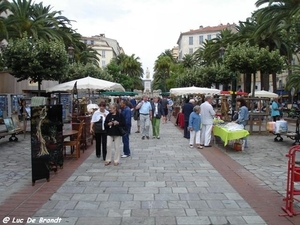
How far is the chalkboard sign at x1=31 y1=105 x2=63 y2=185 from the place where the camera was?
21.5 feet

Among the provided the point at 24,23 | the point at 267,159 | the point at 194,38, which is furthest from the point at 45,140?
the point at 194,38

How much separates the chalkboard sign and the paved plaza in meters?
0.30

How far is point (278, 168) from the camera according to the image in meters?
8.34

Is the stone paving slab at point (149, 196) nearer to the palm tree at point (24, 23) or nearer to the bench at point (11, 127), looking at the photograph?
the bench at point (11, 127)

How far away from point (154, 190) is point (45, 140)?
2.45 m

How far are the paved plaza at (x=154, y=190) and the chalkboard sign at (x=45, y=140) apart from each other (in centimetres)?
30

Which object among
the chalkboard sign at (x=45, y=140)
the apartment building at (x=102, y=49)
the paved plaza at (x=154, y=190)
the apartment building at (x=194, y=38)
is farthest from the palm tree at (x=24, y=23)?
the apartment building at (x=102, y=49)

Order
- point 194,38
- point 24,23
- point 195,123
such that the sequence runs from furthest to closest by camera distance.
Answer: point 194,38
point 24,23
point 195,123

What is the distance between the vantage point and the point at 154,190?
20.4 ft

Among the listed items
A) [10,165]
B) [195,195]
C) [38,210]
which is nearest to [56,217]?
[38,210]

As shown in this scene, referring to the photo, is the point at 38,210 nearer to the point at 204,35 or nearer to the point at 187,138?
the point at 187,138

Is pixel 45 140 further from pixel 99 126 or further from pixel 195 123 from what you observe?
pixel 195 123

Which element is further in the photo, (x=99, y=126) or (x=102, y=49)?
(x=102, y=49)

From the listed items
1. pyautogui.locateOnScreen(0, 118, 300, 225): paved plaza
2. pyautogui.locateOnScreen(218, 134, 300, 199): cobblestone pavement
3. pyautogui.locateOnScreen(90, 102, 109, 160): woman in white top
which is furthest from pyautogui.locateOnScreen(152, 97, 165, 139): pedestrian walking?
pyautogui.locateOnScreen(90, 102, 109, 160): woman in white top
